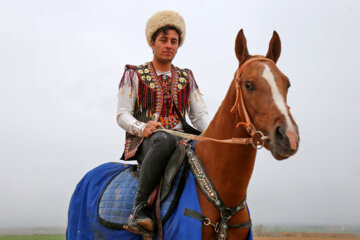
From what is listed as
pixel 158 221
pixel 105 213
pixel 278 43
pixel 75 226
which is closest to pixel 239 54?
pixel 278 43

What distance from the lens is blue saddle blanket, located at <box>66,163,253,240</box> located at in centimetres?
336

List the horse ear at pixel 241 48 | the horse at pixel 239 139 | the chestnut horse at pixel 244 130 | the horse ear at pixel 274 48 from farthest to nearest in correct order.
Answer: the horse ear at pixel 274 48, the horse ear at pixel 241 48, the horse at pixel 239 139, the chestnut horse at pixel 244 130

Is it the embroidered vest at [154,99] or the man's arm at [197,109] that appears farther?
the man's arm at [197,109]

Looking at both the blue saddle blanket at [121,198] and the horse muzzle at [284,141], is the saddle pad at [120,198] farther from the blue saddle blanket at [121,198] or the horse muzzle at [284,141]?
the horse muzzle at [284,141]

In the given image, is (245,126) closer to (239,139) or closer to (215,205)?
(239,139)

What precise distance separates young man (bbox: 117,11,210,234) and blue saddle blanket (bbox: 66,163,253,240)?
64 centimetres

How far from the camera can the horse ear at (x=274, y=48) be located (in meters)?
3.72

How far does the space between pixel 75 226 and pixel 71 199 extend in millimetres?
440

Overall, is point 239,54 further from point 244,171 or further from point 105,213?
point 105,213

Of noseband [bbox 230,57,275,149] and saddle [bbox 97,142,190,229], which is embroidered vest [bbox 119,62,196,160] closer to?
saddle [bbox 97,142,190,229]

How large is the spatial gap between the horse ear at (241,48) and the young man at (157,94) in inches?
47.2

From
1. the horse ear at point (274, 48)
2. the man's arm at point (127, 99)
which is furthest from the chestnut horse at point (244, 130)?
the man's arm at point (127, 99)

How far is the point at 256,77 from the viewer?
324 cm

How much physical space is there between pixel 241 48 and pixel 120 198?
2230 millimetres
